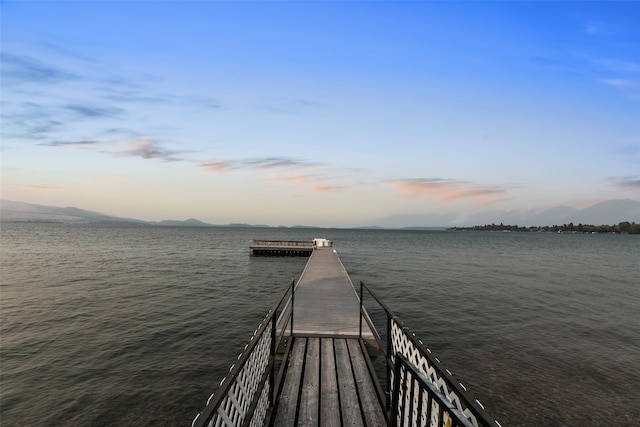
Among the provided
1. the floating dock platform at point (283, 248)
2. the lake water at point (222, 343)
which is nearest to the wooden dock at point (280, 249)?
the floating dock platform at point (283, 248)

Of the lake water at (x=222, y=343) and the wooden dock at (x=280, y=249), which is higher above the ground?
the wooden dock at (x=280, y=249)

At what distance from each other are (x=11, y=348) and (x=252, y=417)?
39.4ft

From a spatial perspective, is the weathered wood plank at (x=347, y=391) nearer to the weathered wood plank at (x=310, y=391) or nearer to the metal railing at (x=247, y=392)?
the weathered wood plank at (x=310, y=391)

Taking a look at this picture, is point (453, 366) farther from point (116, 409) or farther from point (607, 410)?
point (116, 409)

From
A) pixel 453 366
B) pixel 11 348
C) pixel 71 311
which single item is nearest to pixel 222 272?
pixel 71 311

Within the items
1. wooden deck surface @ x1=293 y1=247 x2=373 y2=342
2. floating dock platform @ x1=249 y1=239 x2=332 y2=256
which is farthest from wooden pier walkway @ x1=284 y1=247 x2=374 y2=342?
floating dock platform @ x1=249 y1=239 x2=332 y2=256

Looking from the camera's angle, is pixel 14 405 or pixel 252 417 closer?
pixel 252 417

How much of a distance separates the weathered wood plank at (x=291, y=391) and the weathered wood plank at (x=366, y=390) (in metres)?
1.03

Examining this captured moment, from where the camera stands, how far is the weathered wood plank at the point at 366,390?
4.80 meters

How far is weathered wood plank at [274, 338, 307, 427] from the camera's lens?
4750 millimetres

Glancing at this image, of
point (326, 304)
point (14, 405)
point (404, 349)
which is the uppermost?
point (404, 349)

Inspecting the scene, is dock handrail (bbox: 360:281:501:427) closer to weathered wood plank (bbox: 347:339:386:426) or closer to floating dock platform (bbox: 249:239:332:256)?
weathered wood plank (bbox: 347:339:386:426)

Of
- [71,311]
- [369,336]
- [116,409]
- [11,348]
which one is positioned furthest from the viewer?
[71,311]

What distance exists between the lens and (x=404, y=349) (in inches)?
205
